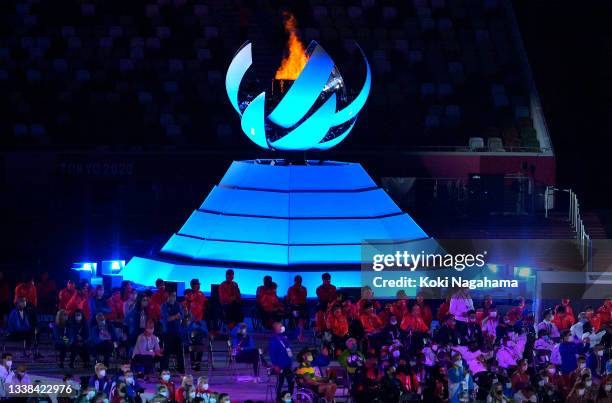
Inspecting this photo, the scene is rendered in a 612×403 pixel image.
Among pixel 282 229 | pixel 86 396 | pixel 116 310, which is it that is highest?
pixel 282 229

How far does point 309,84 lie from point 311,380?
10.5m

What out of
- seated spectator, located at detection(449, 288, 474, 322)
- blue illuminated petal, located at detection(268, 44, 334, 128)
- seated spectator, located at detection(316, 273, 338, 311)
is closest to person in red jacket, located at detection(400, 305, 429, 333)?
seated spectator, located at detection(449, 288, 474, 322)

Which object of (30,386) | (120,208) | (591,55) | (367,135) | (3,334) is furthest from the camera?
(591,55)

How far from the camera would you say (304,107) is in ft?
114

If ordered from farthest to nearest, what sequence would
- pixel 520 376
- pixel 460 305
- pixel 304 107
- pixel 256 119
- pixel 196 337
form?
pixel 256 119 < pixel 304 107 < pixel 460 305 < pixel 196 337 < pixel 520 376

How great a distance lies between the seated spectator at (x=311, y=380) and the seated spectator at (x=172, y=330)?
3.39 m

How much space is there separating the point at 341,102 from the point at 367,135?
978 centimetres

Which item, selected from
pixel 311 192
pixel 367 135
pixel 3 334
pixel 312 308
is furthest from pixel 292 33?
pixel 3 334

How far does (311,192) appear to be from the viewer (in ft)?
119

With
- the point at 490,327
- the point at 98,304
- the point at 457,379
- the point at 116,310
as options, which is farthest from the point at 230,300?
the point at 457,379

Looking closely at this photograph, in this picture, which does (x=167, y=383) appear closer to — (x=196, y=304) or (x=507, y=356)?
(x=196, y=304)

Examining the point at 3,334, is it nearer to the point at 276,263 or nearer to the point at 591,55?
the point at 276,263

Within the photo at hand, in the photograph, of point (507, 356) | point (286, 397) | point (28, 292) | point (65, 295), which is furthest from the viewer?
point (28, 292)

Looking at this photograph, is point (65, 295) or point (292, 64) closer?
point (65, 295)
